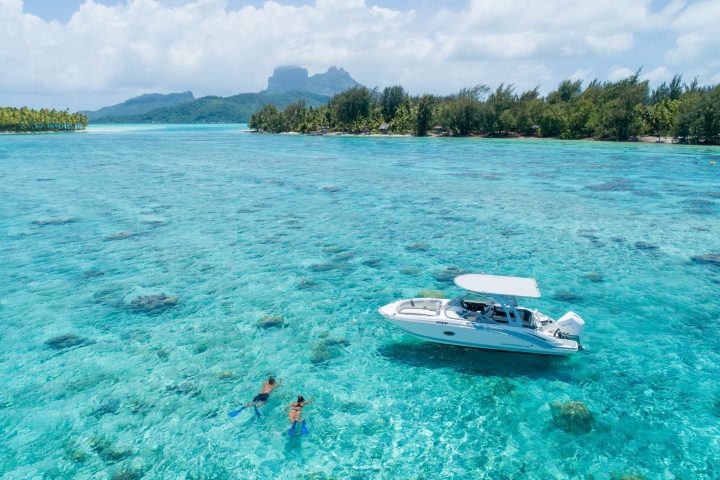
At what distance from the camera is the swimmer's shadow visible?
18.0 metres

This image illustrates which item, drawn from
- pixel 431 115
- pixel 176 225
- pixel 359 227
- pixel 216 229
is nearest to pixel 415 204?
pixel 359 227

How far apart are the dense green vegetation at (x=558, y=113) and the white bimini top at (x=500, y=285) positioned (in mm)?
133056

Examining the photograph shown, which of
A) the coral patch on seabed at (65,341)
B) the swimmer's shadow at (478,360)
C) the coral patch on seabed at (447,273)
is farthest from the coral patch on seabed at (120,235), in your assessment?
the swimmer's shadow at (478,360)

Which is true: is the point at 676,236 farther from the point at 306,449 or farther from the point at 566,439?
the point at 306,449

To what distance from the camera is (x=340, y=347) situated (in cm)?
2000

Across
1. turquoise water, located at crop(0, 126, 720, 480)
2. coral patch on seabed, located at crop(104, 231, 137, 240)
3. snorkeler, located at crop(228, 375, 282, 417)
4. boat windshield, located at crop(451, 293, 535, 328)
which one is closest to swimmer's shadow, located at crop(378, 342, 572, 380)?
turquoise water, located at crop(0, 126, 720, 480)

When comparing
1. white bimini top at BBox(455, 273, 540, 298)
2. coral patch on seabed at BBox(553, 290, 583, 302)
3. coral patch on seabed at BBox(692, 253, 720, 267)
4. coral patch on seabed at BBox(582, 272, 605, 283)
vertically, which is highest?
white bimini top at BBox(455, 273, 540, 298)

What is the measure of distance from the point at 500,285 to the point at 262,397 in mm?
11248

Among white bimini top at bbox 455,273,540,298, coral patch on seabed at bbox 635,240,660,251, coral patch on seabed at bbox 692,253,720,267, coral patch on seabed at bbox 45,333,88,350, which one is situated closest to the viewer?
white bimini top at bbox 455,273,540,298

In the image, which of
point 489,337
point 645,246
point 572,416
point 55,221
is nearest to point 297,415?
point 489,337

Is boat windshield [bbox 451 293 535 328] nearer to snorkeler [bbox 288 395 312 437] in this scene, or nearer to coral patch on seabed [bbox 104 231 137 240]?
snorkeler [bbox 288 395 312 437]

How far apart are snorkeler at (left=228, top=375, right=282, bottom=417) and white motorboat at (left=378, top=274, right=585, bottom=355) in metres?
5.92

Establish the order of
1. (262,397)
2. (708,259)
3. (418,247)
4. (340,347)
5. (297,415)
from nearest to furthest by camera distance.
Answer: (297,415)
(262,397)
(340,347)
(708,259)
(418,247)

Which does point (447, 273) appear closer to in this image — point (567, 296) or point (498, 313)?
point (567, 296)
